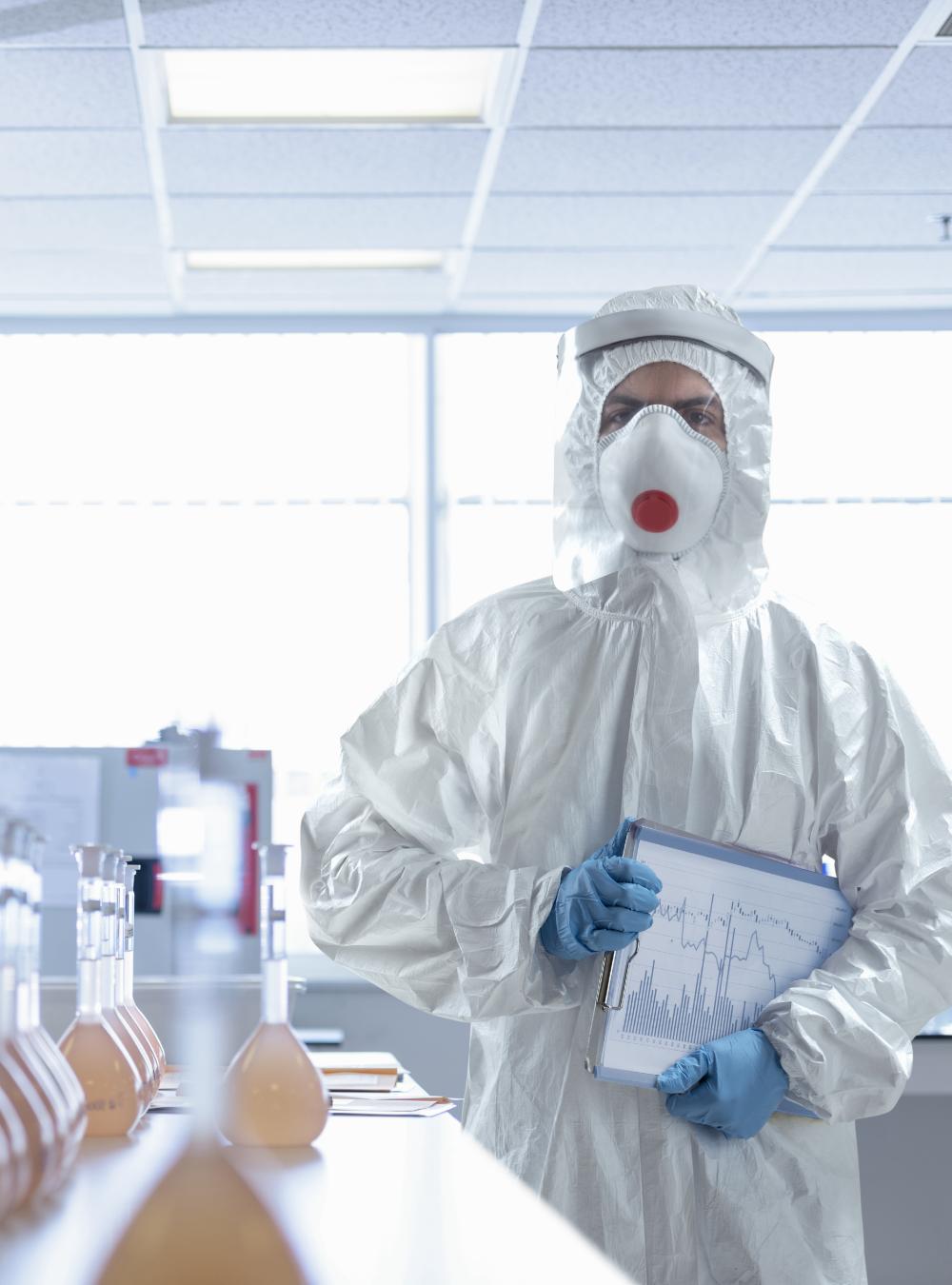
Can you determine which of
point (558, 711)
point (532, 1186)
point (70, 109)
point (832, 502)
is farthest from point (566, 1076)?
point (832, 502)

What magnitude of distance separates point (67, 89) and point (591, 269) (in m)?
1.53

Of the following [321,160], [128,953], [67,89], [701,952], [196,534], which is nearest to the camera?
[128,953]

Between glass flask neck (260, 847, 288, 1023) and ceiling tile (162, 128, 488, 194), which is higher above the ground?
ceiling tile (162, 128, 488, 194)

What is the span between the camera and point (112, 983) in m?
1.19

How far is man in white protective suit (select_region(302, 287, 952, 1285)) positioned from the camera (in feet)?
4.96

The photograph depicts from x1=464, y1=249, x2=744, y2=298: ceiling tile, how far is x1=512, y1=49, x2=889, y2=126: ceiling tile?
0.71 meters

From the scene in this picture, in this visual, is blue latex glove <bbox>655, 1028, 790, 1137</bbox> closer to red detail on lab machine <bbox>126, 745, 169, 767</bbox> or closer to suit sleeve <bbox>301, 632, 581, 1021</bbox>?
suit sleeve <bbox>301, 632, 581, 1021</bbox>

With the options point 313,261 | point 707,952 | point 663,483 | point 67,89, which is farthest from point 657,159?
point 707,952

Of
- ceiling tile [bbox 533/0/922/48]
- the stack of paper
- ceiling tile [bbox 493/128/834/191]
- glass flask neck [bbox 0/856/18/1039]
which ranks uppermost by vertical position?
ceiling tile [bbox 533/0/922/48]

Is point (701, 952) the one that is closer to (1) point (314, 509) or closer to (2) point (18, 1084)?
(2) point (18, 1084)

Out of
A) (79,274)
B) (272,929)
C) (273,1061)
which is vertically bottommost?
(273,1061)

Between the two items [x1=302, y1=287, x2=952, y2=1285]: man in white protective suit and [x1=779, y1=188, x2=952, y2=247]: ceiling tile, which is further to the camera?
[x1=779, y1=188, x2=952, y2=247]: ceiling tile

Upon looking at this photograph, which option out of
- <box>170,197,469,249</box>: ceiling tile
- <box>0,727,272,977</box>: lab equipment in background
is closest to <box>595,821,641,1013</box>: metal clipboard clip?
<box>0,727,272,977</box>: lab equipment in background

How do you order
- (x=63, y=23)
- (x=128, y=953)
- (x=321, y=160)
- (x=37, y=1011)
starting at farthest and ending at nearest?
(x=321, y=160)
(x=63, y=23)
(x=128, y=953)
(x=37, y=1011)
